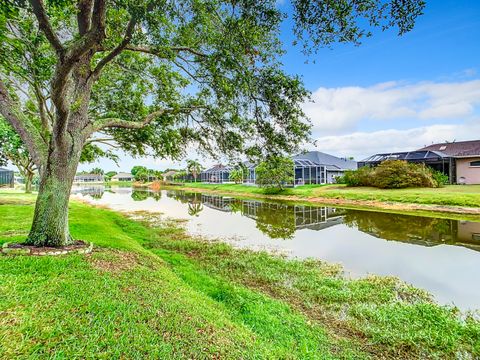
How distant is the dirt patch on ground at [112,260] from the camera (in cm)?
541

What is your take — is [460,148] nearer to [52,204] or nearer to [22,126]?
[52,204]

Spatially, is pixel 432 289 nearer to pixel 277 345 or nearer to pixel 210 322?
pixel 277 345

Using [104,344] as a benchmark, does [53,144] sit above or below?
above

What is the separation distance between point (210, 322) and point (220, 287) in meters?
2.24

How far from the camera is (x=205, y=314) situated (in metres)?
4.18

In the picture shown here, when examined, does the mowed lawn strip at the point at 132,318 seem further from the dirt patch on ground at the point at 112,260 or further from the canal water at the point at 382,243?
the canal water at the point at 382,243

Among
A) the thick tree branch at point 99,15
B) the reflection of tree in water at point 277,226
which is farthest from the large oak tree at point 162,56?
the reflection of tree in water at point 277,226

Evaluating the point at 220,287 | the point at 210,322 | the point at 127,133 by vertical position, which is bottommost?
the point at 220,287

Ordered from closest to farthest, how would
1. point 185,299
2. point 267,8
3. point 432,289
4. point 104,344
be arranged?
point 104,344
point 185,299
point 267,8
point 432,289

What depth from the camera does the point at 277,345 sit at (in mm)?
3867

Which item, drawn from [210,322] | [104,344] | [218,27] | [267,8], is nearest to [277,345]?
[210,322]

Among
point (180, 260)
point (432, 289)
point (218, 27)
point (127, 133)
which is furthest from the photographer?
point (127, 133)

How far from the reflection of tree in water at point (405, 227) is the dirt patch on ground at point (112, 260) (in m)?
11.8

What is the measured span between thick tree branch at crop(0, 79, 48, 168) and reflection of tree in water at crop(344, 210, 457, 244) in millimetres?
14131
